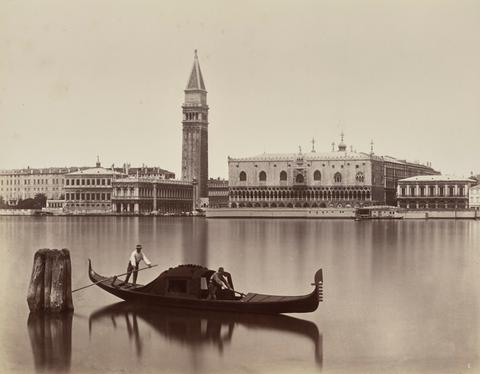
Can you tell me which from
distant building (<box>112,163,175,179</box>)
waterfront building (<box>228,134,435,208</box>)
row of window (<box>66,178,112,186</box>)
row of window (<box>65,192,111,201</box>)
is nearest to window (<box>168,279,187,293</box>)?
waterfront building (<box>228,134,435,208</box>)

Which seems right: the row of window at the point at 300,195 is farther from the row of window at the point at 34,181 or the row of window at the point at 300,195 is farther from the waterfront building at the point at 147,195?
the row of window at the point at 34,181

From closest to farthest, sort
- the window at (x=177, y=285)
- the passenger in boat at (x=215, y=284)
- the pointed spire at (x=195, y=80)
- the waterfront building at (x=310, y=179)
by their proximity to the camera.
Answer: the passenger in boat at (x=215, y=284)
the window at (x=177, y=285)
the waterfront building at (x=310, y=179)
the pointed spire at (x=195, y=80)

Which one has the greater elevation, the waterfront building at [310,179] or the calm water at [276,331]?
the waterfront building at [310,179]

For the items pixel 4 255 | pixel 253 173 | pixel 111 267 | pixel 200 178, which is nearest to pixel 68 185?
pixel 200 178

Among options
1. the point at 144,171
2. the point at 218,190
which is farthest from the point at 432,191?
the point at 218,190

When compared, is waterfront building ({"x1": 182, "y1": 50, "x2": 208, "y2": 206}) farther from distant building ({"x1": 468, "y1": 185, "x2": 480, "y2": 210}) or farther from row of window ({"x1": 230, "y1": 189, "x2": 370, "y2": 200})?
distant building ({"x1": 468, "y1": 185, "x2": 480, "y2": 210})

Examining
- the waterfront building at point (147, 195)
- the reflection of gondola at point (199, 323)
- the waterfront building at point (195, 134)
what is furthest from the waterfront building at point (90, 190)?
the reflection of gondola at point (199, 323)

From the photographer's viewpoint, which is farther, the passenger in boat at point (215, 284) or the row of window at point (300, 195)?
the row of window at point (300, 195)
